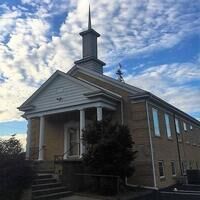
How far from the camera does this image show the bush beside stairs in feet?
37.7

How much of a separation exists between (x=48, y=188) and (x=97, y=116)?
5.72m

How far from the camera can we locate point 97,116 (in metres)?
16.9

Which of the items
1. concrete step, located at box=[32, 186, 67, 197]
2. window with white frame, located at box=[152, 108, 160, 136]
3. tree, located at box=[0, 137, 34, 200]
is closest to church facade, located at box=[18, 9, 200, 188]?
window with white frame, located at box=[152, 108, 160, 136]

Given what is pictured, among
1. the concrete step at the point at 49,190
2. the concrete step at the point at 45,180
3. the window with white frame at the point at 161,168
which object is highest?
the window with white frame at the point at 161,168

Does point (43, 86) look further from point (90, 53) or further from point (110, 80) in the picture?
point (90, 53)

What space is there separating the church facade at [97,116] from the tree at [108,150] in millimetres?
1400

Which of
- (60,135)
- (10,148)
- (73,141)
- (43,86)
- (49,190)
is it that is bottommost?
(49,190)

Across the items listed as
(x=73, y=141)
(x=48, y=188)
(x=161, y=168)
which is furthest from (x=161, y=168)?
(x=48, y=188)

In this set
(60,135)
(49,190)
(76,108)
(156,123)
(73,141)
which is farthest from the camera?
(60,135)

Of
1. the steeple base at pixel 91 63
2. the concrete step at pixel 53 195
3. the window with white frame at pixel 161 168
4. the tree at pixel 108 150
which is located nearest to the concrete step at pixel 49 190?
the concrete step at pixel 53 195

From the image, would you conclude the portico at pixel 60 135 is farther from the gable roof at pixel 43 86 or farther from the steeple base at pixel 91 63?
the steeple base at pixel 91 63

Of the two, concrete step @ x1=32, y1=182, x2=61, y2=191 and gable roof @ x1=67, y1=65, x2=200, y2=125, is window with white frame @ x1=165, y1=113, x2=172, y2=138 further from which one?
concrete step @ x1=32, y1=182, x2=61, y2=191

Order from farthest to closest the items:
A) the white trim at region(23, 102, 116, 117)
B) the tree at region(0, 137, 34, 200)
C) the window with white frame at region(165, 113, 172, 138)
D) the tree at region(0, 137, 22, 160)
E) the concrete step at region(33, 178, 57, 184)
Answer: the window with white frame at region(165, 113, 172, 138), the white trim at region(23, 102, 116, 117), the concrete step at region(33, 178, 57, 184), the tree at region(0, 137, 22, 160), the tree at region(0, 137, 34, 200)

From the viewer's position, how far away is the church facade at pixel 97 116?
17297 mm
